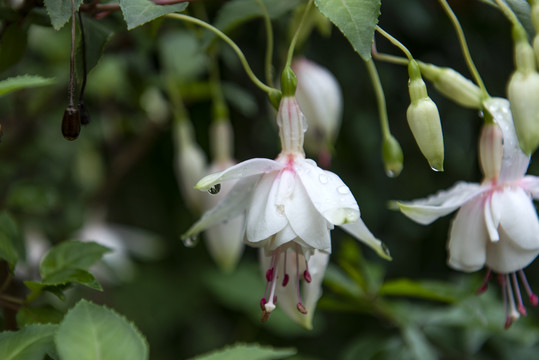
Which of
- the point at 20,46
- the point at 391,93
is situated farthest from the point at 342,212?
the point at 391,93

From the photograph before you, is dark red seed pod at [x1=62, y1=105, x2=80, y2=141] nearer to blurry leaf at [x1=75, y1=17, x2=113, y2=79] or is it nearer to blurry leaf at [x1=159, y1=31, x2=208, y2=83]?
blurry leaf at [x1=75, y1=17, x2=113, y2=79]

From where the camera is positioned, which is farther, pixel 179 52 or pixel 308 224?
pixel 179 52

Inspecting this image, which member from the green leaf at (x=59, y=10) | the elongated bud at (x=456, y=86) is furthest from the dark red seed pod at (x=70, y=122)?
the elongated bud at (x=456, y=86)

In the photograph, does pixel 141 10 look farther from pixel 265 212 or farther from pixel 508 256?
pixel 508 256

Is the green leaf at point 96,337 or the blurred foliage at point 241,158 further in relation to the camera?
the blurred foliage at point 241,158

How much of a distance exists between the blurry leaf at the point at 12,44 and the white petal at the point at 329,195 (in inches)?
13.8

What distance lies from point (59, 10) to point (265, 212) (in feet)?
0.87

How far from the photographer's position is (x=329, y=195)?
62cm

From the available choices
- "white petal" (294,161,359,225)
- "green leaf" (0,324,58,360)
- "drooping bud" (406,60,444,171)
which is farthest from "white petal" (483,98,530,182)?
"green leaf" (0,324,58,360)

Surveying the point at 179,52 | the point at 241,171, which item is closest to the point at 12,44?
the point at 241,171

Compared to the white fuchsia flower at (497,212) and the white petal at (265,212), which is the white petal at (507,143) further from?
the white petal at (265,212)

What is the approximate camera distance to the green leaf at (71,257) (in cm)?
68

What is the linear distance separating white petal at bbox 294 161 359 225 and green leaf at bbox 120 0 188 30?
200 millimetres

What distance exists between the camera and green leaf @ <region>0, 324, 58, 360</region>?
522mm
